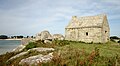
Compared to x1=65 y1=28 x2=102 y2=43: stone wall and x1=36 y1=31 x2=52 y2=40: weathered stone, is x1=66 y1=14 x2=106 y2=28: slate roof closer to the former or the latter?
x1=65 y1=28 x2=102 y2=43: stone wall

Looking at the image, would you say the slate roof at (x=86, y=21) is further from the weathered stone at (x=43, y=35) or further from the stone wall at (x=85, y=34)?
the weathered stone at (x=43, y=35)

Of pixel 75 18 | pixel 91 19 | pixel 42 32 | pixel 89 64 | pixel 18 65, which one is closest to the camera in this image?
pixel 89 64

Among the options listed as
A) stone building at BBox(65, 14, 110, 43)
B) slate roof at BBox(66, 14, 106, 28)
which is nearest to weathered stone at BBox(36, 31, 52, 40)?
stone building at BBox(65, 14, 110, 43)

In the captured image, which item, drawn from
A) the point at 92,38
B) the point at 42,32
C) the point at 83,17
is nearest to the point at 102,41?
the point at 92,38

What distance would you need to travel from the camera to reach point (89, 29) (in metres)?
35.7

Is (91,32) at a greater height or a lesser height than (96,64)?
greater

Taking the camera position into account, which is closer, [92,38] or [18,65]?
[18,65]

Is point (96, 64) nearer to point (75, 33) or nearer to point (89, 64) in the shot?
point (89, 64)

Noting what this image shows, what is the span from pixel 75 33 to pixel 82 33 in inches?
78.2

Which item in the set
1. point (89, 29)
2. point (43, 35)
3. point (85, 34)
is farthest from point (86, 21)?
point (43, 35)

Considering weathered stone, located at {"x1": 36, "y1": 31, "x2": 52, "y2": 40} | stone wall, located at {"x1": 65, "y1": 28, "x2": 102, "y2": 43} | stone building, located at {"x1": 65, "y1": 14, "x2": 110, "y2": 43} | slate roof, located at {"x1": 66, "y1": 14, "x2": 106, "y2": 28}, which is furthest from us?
slate roof, located at {"x1": 66, "y1": 14, "x2": 106, "y2": 28}

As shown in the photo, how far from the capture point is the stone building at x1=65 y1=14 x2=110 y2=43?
34.8 metres

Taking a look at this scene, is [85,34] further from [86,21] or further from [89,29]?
[86,21]

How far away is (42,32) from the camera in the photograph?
3472 centimetres
